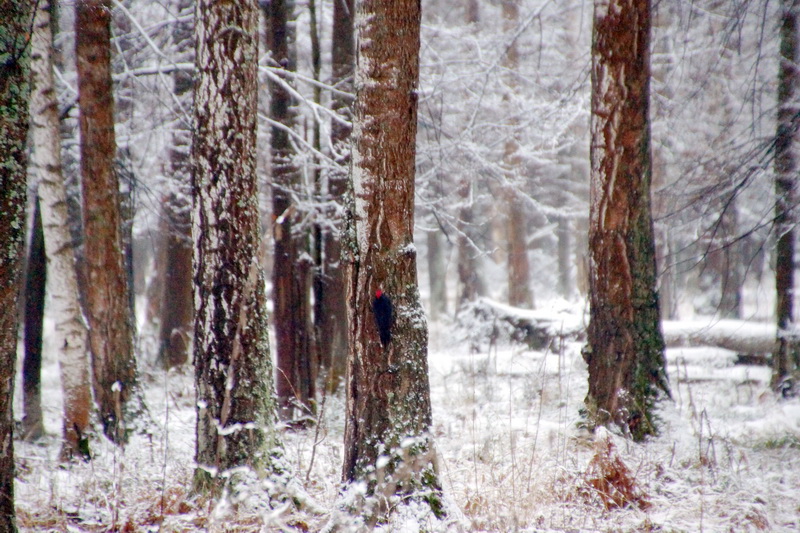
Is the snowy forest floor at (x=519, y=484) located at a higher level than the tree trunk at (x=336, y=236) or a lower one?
lower

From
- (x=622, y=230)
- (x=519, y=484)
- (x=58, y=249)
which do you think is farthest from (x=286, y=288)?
(x=622, y=230)

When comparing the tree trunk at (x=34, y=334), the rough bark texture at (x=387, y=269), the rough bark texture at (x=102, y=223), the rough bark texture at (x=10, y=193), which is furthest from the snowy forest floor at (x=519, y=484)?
the tree trunk at (x=34, y=334)

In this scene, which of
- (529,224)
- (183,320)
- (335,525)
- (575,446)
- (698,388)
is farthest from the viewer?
(529,224)

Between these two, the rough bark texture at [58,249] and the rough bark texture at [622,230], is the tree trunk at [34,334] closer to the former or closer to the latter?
the rough bark texture at [58,249]

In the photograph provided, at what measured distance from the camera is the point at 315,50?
23.9 ft

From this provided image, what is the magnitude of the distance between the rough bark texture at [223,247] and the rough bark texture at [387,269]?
0.85m

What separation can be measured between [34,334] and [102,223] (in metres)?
2.69

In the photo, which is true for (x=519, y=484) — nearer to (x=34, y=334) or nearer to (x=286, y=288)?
(x=286, y=288)

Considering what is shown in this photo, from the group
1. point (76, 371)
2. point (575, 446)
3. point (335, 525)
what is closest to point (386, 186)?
point (335, 525)

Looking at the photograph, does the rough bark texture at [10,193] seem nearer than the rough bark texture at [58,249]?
Yes

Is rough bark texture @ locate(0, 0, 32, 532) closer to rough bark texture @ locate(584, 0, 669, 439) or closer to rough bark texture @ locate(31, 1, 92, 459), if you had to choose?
rough bark texture @ locate(31, 1, 92, 459)

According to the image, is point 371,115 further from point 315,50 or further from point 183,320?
point 183,320

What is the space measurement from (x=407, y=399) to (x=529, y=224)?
20373 millimetres

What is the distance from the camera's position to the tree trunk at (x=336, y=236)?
7.84 m
